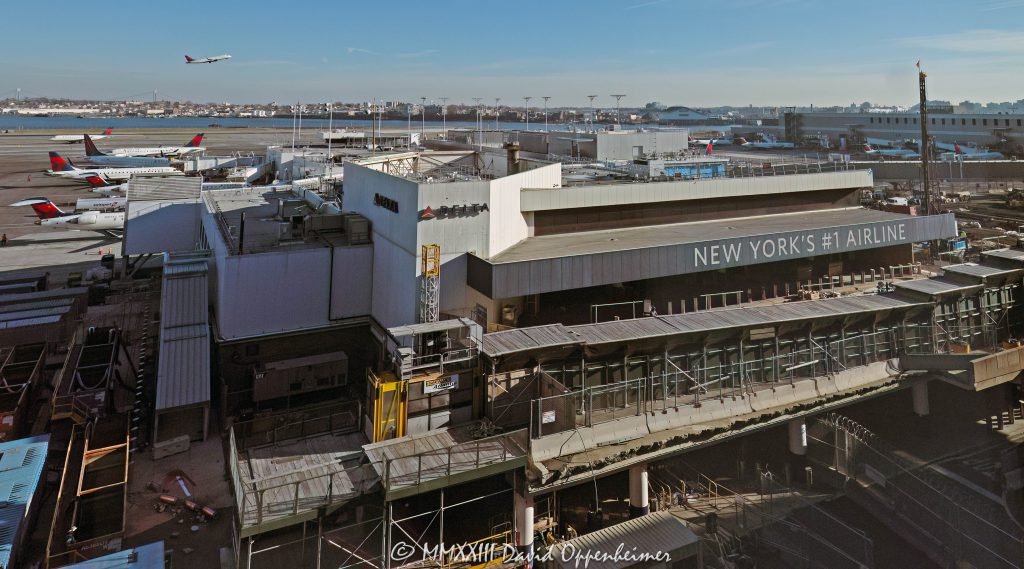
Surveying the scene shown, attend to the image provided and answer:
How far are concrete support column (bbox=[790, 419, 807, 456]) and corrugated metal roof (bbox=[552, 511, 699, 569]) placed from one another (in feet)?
22.6

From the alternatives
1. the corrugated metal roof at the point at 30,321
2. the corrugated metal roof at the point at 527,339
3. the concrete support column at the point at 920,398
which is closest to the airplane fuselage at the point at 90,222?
the corrugated metal roof at the point at 30,321

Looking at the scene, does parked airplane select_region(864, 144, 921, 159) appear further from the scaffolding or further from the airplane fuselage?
the airplane fuselage

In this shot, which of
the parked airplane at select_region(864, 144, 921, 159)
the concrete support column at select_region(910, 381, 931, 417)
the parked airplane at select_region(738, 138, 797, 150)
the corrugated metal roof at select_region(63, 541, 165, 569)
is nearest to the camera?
the corrugated metal roof at select_region(63, 541, 165, 569)

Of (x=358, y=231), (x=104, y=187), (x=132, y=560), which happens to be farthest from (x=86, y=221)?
(x=132, y=560)

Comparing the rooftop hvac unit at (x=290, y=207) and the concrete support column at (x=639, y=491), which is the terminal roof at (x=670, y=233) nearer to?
the concrete support column at (x=639, y=491)

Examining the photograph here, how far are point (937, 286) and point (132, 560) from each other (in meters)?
29.8

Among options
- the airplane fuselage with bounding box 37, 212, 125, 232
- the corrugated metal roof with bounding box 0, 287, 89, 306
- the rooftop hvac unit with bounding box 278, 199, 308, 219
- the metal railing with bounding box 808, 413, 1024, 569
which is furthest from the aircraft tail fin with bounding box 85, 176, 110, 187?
the metal railing with bounding box 808, 413, 1024, 569

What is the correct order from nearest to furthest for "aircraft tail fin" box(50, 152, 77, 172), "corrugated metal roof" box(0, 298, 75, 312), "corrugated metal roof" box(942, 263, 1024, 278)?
"corrugated metal roof" box(942, 263, 1024, 278) → "corrugated metal roof" box(0, 298, 75, 312) → "aircraft tail fin" box(50, 152, 77, 172)

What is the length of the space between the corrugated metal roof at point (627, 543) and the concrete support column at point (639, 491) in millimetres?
881

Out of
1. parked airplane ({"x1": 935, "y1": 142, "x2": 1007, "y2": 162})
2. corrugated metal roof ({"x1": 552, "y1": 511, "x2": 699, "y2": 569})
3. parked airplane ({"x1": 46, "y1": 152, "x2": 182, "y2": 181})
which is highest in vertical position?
parked airplane ({"x1": 935, "y1": 142, "x2": 1007, "y2": 162})

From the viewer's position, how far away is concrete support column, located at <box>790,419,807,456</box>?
2162 centimetres

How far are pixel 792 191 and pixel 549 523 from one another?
24.6 m

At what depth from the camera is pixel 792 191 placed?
33.0m

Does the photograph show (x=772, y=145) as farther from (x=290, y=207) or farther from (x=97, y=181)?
(x=97, y=181)
